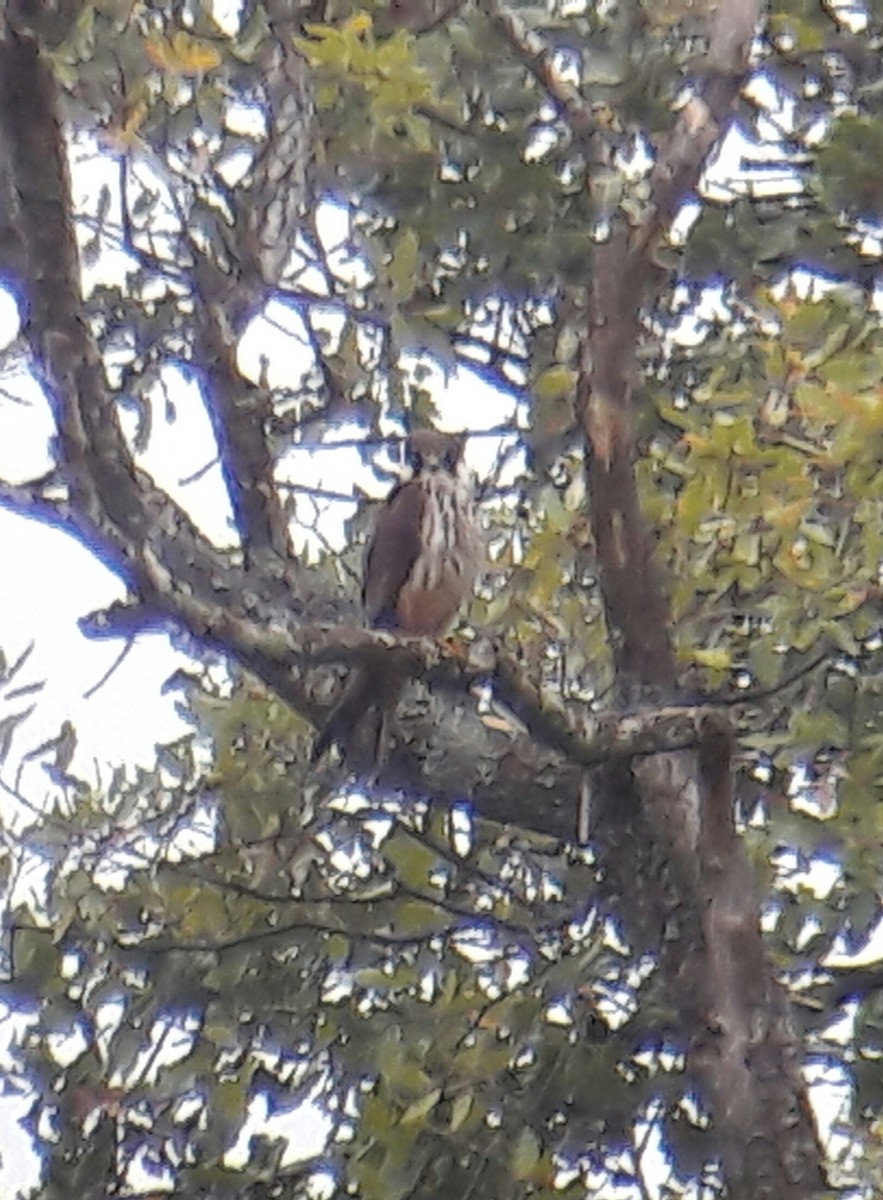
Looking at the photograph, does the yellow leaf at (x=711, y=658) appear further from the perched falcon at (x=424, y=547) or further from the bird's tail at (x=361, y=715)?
the perched falcon at (x=424, y=547)

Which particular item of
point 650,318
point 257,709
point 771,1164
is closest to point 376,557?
point 257,709

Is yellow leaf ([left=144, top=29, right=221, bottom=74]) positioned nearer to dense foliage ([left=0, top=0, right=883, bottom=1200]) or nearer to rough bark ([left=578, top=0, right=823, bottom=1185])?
dense foliage ([left=0, top=0, right=883, bottom=1200])

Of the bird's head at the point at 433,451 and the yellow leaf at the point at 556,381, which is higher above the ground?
the bird's head at the point at 433,451

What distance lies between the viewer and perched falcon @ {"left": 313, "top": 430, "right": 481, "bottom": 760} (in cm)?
362

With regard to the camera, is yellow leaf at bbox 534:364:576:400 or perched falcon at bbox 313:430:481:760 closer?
yellow leaf at bbox 534:364:576:400

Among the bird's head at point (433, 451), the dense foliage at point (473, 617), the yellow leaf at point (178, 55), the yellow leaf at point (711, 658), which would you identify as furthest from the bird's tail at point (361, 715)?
the yellow leaf at point (178, 55)

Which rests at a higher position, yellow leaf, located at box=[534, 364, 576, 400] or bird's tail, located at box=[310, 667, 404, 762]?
yellow leaf, located at box=[534, 364, 576, 400]

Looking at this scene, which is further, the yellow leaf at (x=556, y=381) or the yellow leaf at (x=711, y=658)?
the yellow leaf at (x=556, y=381)

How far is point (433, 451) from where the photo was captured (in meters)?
3.47

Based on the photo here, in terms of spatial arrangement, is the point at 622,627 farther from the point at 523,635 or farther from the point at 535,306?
the point at 535,306

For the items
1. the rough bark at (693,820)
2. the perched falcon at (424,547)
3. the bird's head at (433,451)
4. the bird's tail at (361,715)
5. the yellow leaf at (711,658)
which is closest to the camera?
the yellow leaf at (711,658)

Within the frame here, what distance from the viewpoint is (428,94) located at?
2623 millimetres

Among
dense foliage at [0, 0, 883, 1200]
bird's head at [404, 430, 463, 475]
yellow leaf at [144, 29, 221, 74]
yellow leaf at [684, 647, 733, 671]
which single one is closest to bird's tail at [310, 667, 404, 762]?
dense foliage at [0, 0, 883, 1200]

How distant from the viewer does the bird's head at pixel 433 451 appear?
11.0 ft
